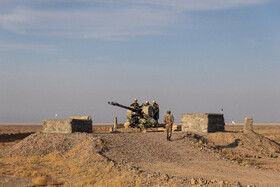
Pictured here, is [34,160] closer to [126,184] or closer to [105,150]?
[105,150]

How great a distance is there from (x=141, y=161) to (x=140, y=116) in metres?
9.28

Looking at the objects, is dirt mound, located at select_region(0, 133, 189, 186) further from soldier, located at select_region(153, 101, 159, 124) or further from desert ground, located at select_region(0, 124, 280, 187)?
soldier, located at select_region(153, 101, 159, 124)

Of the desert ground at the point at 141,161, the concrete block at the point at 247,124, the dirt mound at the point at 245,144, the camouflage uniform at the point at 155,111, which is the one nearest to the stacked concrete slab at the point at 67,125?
the desert ground at the point at 141,161

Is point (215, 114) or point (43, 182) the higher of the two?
point (215, 114)

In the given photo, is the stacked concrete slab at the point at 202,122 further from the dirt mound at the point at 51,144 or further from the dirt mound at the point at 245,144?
the dirt mound at the point at 51,144

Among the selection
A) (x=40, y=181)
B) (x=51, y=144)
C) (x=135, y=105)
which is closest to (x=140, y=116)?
(x=135, y=105)

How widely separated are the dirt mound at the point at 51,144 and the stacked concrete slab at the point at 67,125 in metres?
0.84

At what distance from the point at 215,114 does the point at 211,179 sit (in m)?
11.6

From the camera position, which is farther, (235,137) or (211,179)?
(235,137)

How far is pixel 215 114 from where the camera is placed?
22.8m

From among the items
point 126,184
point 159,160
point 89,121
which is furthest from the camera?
point 89,121

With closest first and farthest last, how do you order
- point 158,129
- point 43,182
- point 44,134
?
1. point 43,182
2. point 44,134
3. point 158,129

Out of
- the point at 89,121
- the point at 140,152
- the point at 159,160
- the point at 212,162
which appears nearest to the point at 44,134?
the point at 89,121

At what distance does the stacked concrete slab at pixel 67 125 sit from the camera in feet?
65.4
